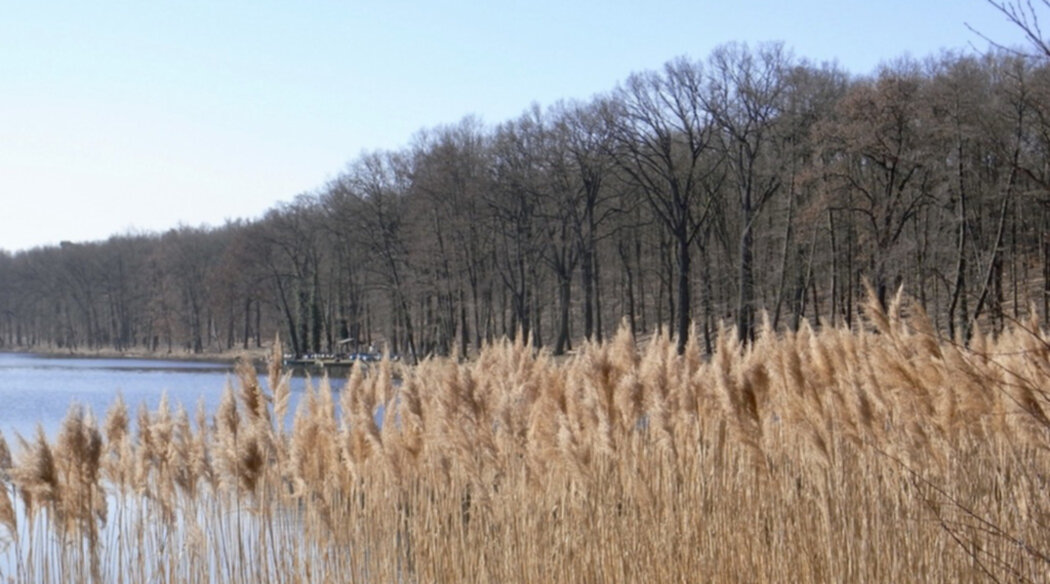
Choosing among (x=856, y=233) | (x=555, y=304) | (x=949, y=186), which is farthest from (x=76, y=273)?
(x=949, y=186)

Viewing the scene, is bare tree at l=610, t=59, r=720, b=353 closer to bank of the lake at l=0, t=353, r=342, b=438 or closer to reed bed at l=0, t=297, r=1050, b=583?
bank of the lake at l=0, t=353, r=342, b=438

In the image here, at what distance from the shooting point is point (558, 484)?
6246mm

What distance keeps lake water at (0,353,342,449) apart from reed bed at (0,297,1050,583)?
12.5 meters

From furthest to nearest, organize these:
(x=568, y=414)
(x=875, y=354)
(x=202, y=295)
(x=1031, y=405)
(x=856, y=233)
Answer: (x=202, y=295), (x=856, y=233), (x=875, y=354), (x=568, y=414), (x=1031, y=405)

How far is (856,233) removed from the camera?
37906 millimetres

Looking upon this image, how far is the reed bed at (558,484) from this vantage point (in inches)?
213

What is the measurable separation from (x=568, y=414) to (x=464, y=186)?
40.2m

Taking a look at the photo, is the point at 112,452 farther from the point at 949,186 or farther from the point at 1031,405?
the point at 949,186

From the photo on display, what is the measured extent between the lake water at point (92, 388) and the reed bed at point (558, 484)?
41.0 feet

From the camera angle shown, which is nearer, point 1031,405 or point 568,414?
point 1031,405

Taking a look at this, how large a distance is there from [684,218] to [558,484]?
115 ft

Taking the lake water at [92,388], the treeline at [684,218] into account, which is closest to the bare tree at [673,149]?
the treeline at [684,218]

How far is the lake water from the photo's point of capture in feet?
80.1

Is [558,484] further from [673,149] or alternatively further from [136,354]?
[136,354]
